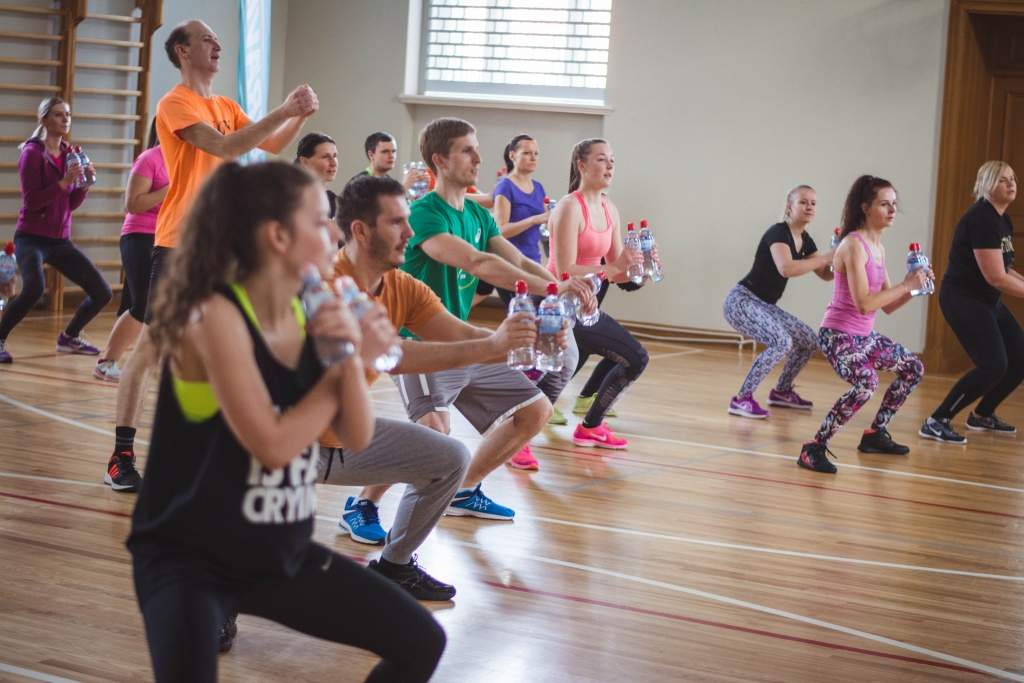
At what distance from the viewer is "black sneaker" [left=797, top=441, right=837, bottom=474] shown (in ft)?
18.4

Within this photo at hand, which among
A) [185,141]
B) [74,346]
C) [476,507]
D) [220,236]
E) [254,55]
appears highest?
[254,55]

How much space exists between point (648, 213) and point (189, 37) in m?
6.78

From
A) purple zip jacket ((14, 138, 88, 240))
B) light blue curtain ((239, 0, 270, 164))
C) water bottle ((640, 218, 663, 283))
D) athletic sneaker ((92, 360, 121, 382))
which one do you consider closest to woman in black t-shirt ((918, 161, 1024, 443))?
water bottle ((640, 218, 663, 283))

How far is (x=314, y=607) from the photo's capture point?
1921 millimetres

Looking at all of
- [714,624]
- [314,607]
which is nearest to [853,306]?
[714,624]

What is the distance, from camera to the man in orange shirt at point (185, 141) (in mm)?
3982

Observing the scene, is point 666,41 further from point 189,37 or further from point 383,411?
point 189,37

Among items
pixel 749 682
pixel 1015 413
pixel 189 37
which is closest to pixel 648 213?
pixel 1015 413

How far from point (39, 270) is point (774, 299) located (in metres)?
4.34

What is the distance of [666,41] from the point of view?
10.4 metres

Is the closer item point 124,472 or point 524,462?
point 124,472

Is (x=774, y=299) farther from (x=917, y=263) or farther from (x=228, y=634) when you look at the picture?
(x=228, y=634)

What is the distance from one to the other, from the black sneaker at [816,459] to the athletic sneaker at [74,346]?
4506 mm

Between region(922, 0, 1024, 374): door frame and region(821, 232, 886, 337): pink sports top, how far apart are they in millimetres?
4089
